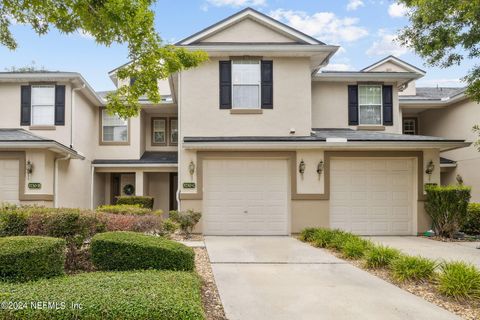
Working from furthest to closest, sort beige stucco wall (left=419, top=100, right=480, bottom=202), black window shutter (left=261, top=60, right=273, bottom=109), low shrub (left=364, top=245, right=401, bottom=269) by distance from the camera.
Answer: beige stucco wall (left=419, top=100, right=480, bottom=202), black window shutter (left=261, top=60, right=273, bottom=109), low shrub (left=364, top=245, right=401, bottom=269)

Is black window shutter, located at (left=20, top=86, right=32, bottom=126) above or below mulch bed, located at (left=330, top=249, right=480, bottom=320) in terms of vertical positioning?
above

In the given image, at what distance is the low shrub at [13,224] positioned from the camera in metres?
5.74

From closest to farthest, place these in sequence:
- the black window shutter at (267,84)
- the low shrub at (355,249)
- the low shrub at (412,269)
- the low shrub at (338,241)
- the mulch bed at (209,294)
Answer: the mulch bed at (209,294)
the low shrub at (412,269)
the low shrub at (355,249)
the low shrub at (338,241)
the black window shutter at (267,84)

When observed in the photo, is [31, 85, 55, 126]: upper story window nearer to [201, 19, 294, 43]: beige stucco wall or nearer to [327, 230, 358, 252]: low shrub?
[201, 19, 294, 43]: beige stucco wall

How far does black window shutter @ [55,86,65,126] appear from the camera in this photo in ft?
44.8

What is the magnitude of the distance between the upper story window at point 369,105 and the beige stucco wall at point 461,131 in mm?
4442


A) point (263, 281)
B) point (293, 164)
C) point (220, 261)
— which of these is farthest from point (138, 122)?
point (263, 281)

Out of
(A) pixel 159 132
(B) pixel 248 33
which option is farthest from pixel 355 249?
(A) pixel 159 132

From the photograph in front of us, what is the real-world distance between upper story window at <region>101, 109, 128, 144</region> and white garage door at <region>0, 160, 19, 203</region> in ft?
15.9

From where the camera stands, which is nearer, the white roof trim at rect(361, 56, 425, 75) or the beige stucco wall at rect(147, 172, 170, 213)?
the beige stucco wall at rect(147, 172, 170, 213)

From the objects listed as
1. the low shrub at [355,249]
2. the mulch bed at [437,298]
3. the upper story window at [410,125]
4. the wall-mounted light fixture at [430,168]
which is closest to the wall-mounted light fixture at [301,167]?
the low shrub at [355,249]

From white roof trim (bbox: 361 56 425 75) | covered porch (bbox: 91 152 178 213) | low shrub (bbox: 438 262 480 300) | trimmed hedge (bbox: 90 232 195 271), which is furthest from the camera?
white roof trim (bbox: 361 56 425 75)

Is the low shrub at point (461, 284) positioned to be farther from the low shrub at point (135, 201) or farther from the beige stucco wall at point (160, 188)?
the beige stucco wall at point (160, 188)

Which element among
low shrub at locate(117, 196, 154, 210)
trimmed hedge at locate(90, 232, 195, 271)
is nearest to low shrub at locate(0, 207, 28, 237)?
trimmed hedge at locate(90, 232, 195, 271)
